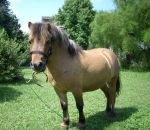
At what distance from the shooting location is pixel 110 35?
29.9 m

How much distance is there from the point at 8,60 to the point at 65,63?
1075 centimetres

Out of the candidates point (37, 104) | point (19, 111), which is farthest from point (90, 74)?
point (37, 104)

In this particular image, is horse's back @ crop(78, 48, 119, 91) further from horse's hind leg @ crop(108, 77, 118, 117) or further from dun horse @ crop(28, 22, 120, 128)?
horse's hind leg @ crop(108, 77, 118, 117)

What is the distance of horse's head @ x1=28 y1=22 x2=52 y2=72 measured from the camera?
536 centimetres

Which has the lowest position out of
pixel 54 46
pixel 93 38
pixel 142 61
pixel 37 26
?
pixel 142 61

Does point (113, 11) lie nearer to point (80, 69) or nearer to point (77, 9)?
point (77, 9)

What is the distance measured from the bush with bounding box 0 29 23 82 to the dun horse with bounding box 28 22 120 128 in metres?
9.38

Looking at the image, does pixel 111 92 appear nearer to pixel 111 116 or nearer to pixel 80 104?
pixel 111 116

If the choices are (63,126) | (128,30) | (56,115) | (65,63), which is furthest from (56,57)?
(128,30)

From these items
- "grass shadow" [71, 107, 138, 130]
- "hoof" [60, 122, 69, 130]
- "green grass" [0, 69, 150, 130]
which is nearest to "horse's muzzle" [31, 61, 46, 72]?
"hoof" [60, 122, 69, 130]

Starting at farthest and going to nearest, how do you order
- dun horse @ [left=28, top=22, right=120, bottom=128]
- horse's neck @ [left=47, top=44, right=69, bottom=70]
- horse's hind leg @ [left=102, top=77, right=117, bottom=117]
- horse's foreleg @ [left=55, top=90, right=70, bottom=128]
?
horse's hind leg @ [left=102, top=77, right=117, bottom=117] → horse's foreleg @ [left=55, top=90, right=70, bottom=128] → horse's neck @ [left=47, top=44, right=69, bottom=70] → dun horse @ [left=28, top=22, right=120, bottom=128]

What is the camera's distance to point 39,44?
18.0 ft

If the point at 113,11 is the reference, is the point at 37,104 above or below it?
below

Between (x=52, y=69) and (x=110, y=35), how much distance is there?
24305mm
